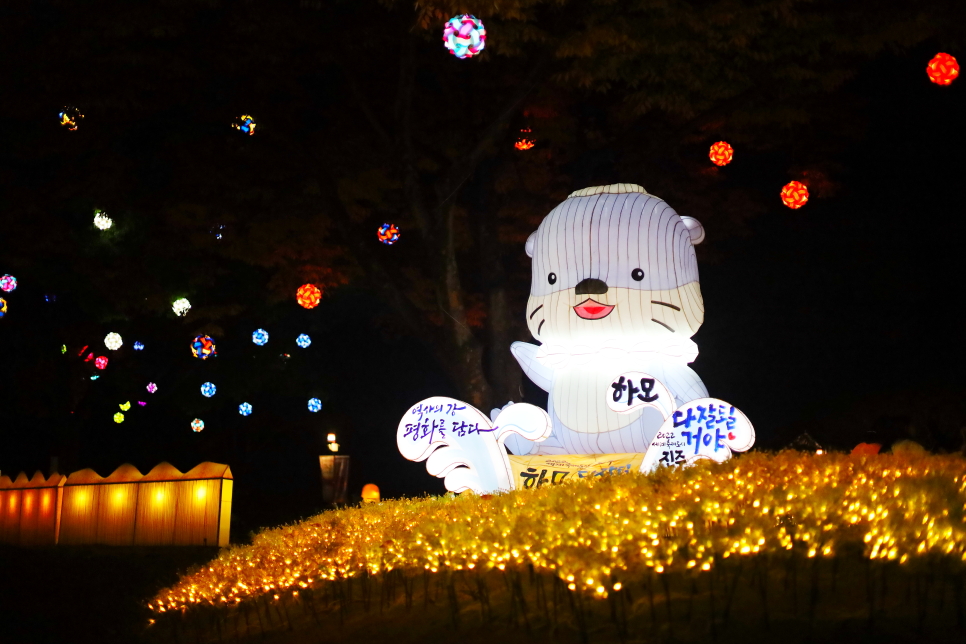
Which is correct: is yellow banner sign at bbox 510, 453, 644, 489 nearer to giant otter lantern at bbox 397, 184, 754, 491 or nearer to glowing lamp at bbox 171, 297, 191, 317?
giant otter lantern at bbox 397, 184, 754, 491

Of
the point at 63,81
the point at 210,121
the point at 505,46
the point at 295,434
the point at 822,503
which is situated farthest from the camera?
the point at 295,434

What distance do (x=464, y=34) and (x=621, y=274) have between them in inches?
106

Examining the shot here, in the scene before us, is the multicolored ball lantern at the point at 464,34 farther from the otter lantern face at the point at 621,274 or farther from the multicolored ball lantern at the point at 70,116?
the multicolored ball lantern at the point at 70,116

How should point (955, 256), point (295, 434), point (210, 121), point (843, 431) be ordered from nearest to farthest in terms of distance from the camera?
point (210, 121), point (955, 256), point (843, 431), point (295, 434)

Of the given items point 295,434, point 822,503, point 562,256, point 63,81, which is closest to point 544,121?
point 562,256

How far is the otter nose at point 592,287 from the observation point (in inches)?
362

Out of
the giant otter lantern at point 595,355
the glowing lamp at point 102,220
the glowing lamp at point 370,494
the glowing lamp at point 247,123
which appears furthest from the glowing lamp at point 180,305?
the giant otter lantern at point 595,355

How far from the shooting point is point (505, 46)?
10.3 m

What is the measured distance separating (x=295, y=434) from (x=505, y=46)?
1987 cm

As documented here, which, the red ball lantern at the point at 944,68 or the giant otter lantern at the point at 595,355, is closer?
the giant otter lantern at the point at 595,355

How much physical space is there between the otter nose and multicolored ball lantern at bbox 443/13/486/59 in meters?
2.41

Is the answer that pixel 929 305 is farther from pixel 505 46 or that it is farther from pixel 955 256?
pixel 505 46

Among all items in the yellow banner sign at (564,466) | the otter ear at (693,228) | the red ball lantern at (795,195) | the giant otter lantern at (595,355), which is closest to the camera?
the yellow banner sign at (564,466)

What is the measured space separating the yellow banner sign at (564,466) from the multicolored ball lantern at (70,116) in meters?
7.54
